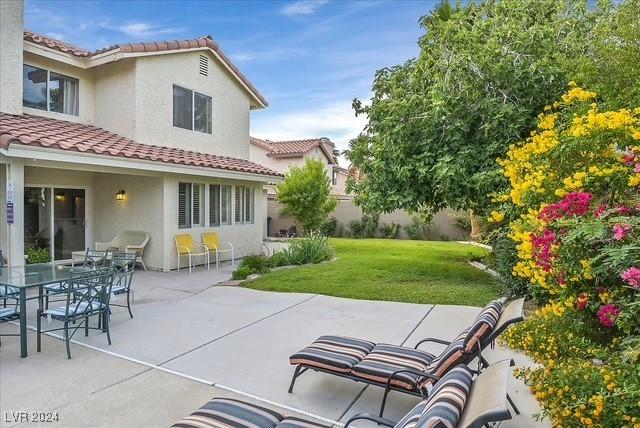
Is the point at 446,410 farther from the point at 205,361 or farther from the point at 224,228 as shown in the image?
the point at 224,228

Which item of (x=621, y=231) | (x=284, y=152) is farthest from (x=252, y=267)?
(x=284, y=152)

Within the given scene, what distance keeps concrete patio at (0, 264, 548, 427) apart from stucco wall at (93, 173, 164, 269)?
4.15m

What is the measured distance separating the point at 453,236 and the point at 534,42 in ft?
54.1

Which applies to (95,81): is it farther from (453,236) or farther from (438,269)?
(453,236)

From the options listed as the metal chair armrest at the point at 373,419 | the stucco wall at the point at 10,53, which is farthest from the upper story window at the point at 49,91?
the metal chair armrest at the point at 373,419

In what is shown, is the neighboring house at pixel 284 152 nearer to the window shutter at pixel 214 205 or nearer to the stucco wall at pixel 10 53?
the window shutter at pixel 214 205

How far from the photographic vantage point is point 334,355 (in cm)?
446

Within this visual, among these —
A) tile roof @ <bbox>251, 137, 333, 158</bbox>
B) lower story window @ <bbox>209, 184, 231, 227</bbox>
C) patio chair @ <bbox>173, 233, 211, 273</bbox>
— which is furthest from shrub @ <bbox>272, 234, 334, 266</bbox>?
tile roof @ <bbox>251, 137, 333, 158</bbox>

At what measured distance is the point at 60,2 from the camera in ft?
43.5

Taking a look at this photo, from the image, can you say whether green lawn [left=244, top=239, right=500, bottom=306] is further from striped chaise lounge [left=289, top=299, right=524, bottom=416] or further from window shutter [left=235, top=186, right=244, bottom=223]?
striped chaise lounge [left=289, top=299, right=524, bottom=416]

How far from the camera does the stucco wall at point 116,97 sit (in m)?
12.6

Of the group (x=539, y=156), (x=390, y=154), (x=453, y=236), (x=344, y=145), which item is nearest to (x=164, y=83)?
(x=390, y=154)

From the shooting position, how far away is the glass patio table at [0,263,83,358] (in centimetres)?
544

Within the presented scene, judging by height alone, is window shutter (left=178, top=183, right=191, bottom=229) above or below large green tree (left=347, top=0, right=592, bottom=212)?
below
